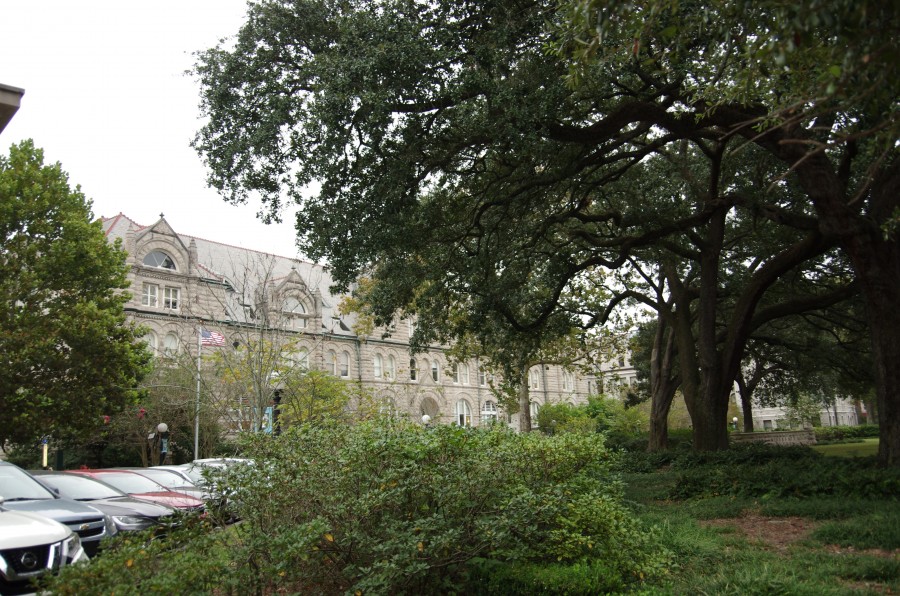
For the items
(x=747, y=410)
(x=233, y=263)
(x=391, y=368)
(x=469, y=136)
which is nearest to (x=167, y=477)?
(x=469, y=136)

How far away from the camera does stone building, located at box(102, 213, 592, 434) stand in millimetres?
41938

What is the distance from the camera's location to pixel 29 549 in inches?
278

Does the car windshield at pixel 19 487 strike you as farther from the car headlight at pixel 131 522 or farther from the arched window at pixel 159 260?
the arched window at pixel 159 260

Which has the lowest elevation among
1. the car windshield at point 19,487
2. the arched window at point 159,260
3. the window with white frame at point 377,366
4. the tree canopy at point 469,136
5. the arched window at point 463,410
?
the arched window at point 463,410

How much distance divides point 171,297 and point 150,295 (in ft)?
4.66

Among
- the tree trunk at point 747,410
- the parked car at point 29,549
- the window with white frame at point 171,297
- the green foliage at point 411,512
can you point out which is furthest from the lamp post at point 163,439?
the tree trunk at point 747,410

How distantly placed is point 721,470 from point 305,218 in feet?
33.1

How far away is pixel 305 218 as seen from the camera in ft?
46.3

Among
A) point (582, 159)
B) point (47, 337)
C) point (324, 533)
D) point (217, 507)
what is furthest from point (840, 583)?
point (47, 337)

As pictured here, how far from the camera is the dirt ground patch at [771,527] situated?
8.74 m

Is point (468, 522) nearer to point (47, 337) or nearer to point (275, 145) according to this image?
point (275, 145)

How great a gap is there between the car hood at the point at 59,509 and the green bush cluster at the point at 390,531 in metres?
3.33

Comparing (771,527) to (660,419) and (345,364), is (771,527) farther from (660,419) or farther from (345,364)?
(345,364)

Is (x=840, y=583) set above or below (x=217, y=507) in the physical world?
below
